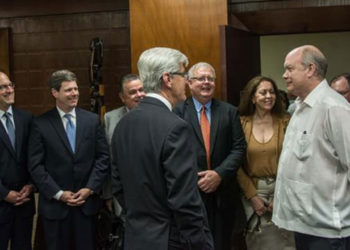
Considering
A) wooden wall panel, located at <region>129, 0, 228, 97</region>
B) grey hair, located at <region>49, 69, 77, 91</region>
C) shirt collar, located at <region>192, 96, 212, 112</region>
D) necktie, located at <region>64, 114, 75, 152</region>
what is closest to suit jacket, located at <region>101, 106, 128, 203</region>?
necktie, located at <region>64, 114, 75, 152</region>

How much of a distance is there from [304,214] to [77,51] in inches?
130

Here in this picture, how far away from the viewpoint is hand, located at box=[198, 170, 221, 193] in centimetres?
312

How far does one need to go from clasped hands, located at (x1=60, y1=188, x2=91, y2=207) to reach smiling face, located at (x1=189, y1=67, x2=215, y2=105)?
100 cm

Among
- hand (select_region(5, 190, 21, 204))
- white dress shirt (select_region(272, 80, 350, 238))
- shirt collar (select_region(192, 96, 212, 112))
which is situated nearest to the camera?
white dress shirt (select_region(272, 80, 350, 238))

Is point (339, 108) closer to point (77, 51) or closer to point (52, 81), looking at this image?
point (52, 81)

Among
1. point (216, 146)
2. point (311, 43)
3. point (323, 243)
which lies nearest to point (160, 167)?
point (323, 243)

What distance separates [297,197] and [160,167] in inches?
31.5

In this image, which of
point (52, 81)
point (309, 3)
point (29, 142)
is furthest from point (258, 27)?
point (29, 142)

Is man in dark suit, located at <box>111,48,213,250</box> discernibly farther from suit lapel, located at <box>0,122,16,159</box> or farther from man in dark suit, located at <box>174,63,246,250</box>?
suit lapel, located at <box>0,122,16,159</box>

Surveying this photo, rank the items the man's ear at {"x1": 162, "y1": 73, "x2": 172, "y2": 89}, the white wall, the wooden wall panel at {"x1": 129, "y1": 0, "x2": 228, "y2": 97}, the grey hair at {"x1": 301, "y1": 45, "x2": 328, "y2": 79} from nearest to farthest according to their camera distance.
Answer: the man's ear at {"x1": 162, "y1": 73, "x2": 172, "y2": 89} < the grey hair at {"x1": 301, "y1": 45, "x2": 328, "y2": 79} < the wooden wall panel at {"x1": 129, "y1": 0, "x2": 228, "y2": 97} < the white wall

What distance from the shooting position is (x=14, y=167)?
3.19m

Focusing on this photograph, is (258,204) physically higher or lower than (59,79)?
lower

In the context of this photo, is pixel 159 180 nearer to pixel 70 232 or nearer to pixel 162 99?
pixel 162 99

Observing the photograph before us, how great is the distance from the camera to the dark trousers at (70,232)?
3164 millimetres
